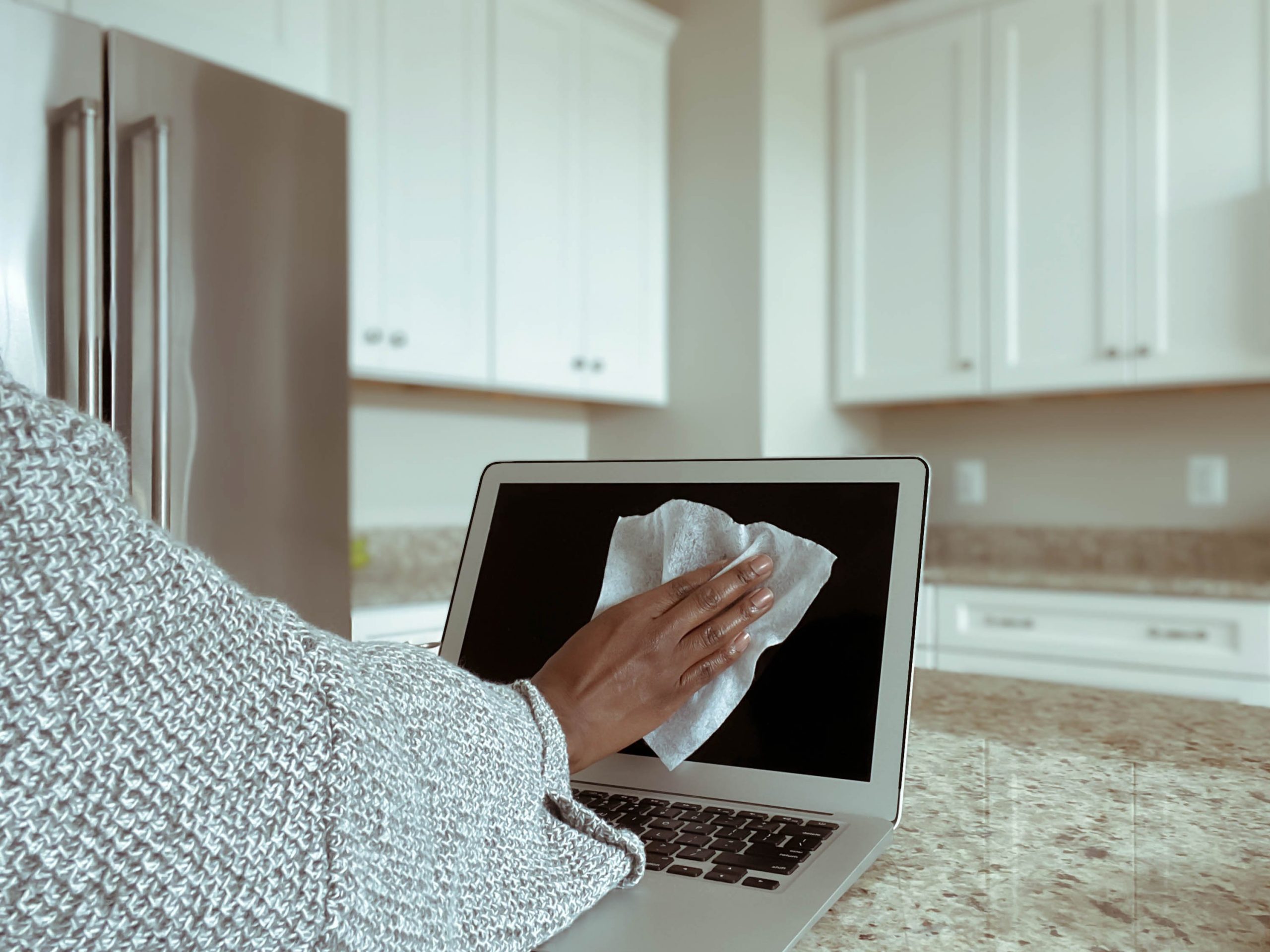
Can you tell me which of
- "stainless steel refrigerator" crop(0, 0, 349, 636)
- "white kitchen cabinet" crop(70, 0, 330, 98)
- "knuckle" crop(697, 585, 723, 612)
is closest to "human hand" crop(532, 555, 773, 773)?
"knuckle" crop(697, 585, 723, 612)

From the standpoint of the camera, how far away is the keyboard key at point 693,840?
1.72 feet

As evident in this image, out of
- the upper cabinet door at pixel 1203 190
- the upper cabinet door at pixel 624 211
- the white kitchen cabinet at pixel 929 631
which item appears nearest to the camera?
the upper cabinet door at pixel 1203 190

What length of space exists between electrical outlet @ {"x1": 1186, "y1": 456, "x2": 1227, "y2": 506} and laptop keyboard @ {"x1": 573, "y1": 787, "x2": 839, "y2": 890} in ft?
8.33

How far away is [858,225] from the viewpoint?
294 cm

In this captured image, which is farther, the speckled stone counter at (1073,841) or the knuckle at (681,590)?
the knuckle at (681,590)

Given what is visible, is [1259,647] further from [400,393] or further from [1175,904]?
[400,393]

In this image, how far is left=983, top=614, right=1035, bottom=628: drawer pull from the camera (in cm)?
237

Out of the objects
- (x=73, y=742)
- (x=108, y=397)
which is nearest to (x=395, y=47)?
(x=108, y=397)

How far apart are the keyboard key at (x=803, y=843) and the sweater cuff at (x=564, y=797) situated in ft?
0.29

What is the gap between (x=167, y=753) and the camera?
313 mm

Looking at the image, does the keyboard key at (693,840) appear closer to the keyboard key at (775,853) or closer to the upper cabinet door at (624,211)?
the keyboard key at (775,853)

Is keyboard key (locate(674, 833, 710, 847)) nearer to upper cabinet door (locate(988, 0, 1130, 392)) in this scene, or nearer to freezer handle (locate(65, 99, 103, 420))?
freezer handle (locate(65, 99, 103, 420))

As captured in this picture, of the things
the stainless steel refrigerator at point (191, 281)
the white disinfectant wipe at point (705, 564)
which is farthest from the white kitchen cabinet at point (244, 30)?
the white disinfectant wipe at point (705, 564)

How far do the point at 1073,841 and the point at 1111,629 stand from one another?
6.33 ft
